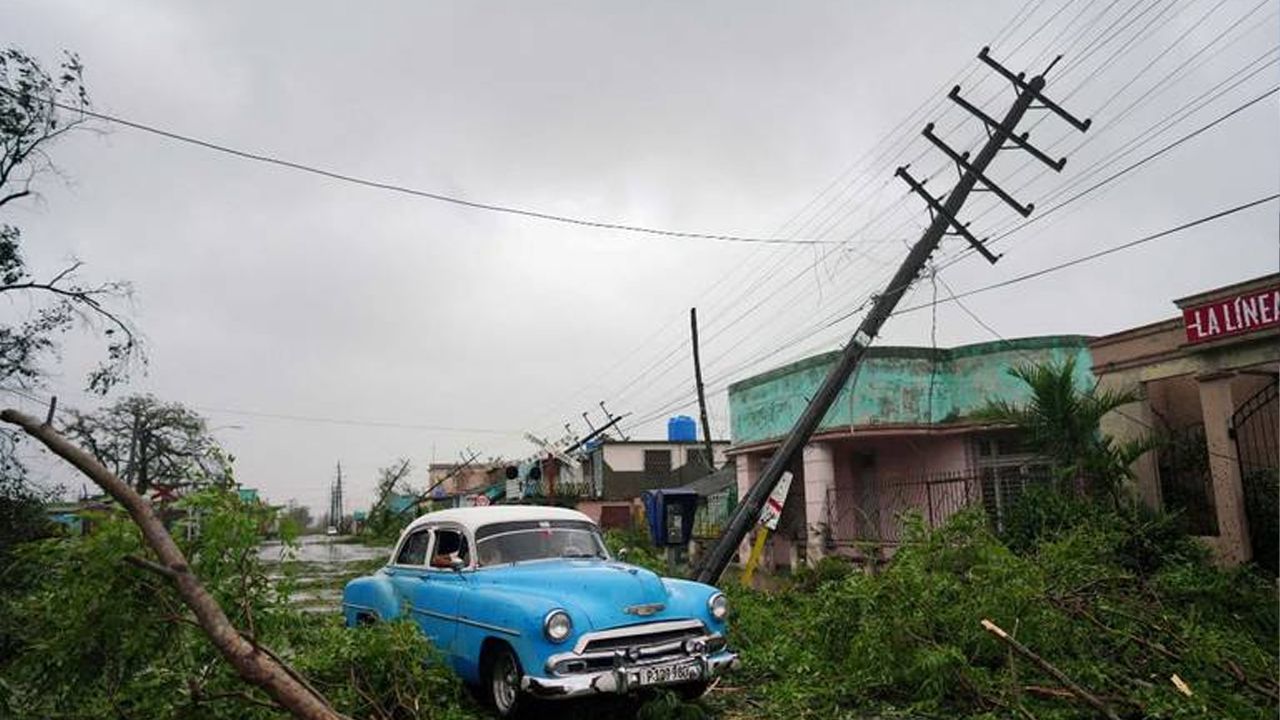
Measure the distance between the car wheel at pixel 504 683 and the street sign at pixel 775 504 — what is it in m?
7.24

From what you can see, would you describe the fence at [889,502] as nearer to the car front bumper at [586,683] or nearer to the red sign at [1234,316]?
the red sign at [1234,316]

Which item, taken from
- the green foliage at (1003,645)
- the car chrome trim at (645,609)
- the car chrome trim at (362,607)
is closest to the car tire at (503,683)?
the car chrome trim at (645,609)

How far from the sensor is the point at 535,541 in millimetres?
8539

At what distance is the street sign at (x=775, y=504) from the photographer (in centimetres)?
1383

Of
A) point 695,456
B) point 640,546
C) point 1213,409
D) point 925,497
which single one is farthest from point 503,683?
point 695,456

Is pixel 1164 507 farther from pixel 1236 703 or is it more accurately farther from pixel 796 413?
pixel 796 413

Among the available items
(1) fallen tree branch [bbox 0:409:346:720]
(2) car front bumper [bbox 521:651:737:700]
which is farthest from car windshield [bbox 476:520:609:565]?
(1) fallen tree branch [bbox 0:409:346:720]

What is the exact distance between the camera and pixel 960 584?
848 centimetres

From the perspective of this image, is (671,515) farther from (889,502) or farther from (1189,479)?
(1189,479)

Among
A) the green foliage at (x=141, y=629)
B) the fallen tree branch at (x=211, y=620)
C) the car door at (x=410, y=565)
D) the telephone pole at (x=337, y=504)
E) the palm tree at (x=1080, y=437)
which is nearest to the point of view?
the fallen tree branch at (x=211, y=620)

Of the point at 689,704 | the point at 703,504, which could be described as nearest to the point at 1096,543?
the point at 689,704

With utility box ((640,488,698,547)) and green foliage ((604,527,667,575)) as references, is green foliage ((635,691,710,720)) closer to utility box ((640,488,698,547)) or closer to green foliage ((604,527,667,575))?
utility box ((640,488,698,547))

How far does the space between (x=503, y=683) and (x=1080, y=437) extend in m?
9.45

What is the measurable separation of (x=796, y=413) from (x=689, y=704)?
13.1 metres
